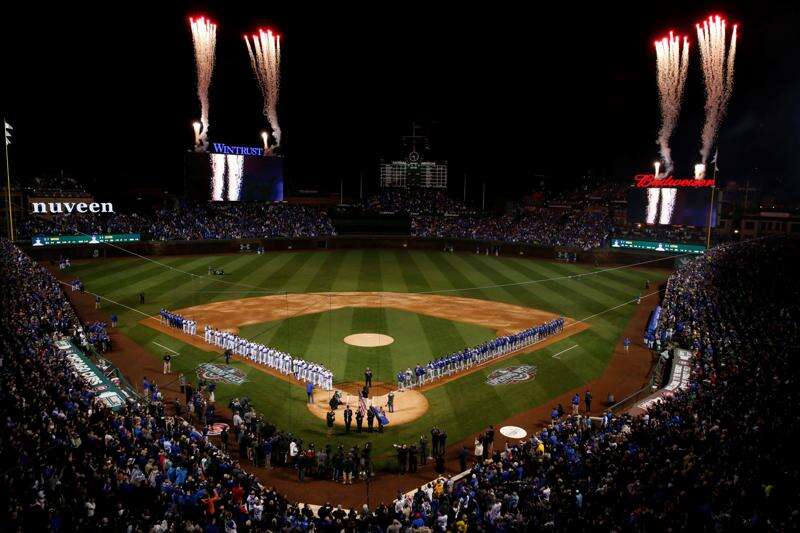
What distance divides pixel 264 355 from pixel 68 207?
4588 cm

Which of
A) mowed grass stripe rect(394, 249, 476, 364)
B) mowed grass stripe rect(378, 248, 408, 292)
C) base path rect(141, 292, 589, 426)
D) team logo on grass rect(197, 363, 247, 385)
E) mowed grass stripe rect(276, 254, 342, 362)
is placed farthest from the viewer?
mowed grass stripe rect(378, 248, 408, 292)

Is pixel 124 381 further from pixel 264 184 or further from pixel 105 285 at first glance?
pixel 264 184

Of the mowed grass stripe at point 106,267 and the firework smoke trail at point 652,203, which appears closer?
the mowed grass stripe at point 106,267

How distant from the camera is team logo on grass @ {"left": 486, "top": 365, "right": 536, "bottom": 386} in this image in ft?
79.0

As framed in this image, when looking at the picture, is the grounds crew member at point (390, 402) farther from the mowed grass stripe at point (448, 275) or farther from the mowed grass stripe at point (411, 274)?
the mowed grass stripe at point (411, 274)

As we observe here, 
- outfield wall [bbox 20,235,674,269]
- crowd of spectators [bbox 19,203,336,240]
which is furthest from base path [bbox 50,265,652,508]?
crowd of spectators [bbox 19,203,336,240]

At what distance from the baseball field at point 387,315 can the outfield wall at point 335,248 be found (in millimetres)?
3143

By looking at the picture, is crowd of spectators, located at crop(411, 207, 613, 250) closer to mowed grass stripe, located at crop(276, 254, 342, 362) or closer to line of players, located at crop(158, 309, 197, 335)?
mowed grass stripe, located at crop(276, 254, 342, 362)

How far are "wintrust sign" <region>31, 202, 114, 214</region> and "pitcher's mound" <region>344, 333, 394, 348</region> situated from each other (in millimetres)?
44081

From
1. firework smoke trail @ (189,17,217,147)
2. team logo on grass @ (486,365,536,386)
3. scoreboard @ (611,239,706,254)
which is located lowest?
team logo on grass @ (486,365,536,386)

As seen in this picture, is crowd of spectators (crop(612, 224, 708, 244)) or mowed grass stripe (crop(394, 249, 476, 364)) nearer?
mowed grass stripe (crop(394, 249, 476, 364))

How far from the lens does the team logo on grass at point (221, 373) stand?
78.1 feet

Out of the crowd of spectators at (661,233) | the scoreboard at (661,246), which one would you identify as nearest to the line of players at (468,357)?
the scoreboard at (661,246)

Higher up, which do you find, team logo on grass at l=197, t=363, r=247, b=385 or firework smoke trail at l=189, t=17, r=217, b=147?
firework smoke trail at l=189, t=17, r=217, b=147
